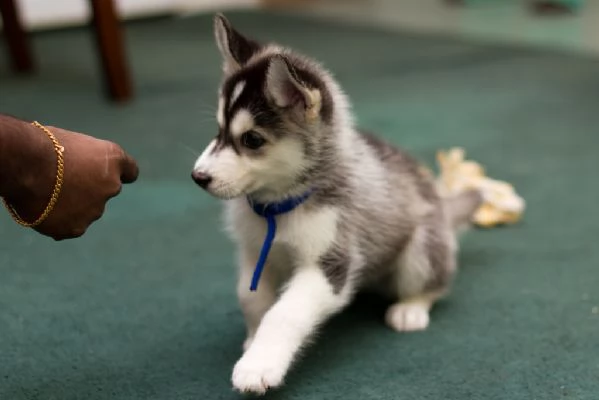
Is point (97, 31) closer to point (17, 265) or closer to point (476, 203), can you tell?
point (17, 265)

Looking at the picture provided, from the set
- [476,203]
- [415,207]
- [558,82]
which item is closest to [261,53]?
[415,207]

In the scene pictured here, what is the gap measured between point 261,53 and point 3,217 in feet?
4.30

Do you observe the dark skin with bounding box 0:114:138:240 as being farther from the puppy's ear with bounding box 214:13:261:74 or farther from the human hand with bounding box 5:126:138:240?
the puppy's ear with bounding box 214:13:261:74

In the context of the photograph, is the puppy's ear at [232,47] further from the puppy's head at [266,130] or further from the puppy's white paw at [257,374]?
the puppy's white paw at [257,374]

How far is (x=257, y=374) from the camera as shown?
4.41 ft

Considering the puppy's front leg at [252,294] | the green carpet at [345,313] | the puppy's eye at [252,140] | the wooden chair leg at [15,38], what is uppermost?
the puppy's eye at [252,140]

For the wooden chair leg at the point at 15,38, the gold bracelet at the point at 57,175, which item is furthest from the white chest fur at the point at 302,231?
the wooden chair leg at the point at 15,38

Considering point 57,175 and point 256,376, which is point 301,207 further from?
point 57,175

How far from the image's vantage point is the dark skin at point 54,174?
45.9 inches

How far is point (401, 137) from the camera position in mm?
3258

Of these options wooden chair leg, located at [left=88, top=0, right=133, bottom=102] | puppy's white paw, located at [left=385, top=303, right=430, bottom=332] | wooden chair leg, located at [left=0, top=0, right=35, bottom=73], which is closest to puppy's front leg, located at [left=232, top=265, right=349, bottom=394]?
puppy's white paw, located at [left=385, top=303, right=430, bottom=332]

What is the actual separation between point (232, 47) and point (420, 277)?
704 millimetres

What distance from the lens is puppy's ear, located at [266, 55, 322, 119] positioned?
1.38 meters

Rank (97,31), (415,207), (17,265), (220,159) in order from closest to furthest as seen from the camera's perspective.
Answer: (220,159)
(415,207)
(17,265)
(97,31)
